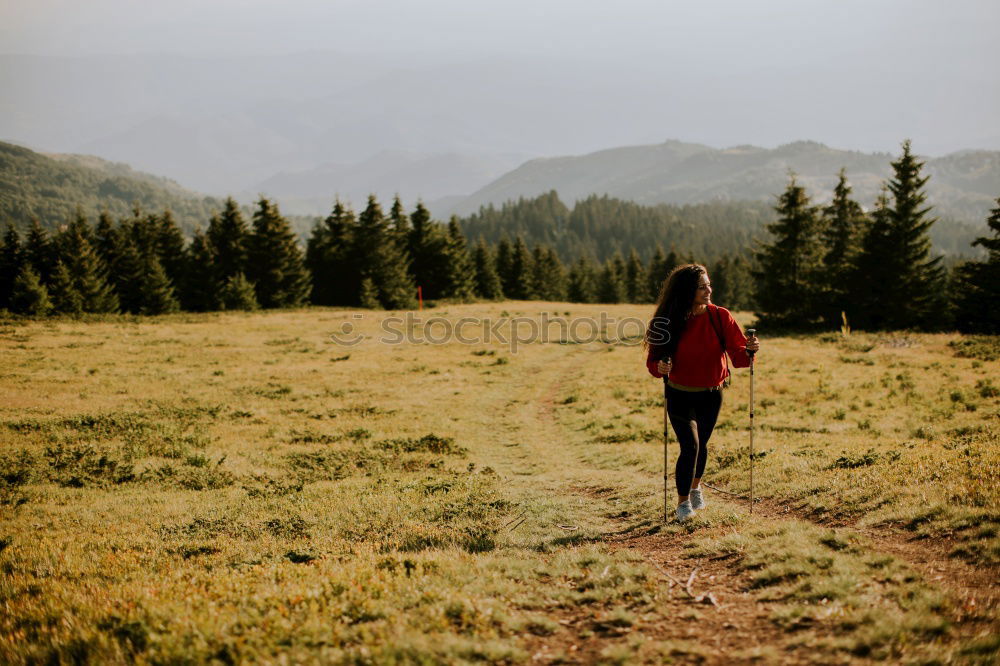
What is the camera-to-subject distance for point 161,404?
65.1 feet

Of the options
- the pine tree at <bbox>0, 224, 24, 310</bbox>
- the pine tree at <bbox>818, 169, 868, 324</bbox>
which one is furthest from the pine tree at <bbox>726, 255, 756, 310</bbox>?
the pine tree at <bbox>0, 224, 24, 310</bbox>

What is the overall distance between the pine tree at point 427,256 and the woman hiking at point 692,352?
6293 cm

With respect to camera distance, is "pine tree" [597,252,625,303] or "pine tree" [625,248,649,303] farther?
"pine tree" [625,248,649,303]

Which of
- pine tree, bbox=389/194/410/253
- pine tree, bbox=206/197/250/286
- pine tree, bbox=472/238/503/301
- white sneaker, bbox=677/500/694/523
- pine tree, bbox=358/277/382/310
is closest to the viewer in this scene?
white sneaker, bbox=677/500/694/523

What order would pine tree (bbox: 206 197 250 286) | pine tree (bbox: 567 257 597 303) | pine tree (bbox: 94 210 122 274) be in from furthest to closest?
pine tree (bbox: 567 257 597 303) → pine tree (bbox: 206 197 250 286) → pine tree (bbox: 94 210 122 274)

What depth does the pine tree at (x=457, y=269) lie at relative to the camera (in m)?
70.6

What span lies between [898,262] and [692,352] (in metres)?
41.7

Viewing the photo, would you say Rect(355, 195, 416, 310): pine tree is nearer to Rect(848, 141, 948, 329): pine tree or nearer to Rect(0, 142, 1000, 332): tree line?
Rect(0, 142, 1000, 332): tree line

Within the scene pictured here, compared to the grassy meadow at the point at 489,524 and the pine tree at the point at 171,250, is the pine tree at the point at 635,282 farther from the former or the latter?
the grassy meadow at the point at 489,524

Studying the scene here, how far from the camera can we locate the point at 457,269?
71.2m

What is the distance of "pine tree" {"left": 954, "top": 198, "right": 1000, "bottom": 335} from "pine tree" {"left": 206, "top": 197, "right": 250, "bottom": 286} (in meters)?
66.1

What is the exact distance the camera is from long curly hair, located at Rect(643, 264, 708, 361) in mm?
8336

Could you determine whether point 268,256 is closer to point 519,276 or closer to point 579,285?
point 519,276

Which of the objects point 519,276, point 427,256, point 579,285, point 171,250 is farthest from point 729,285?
point 171,250
